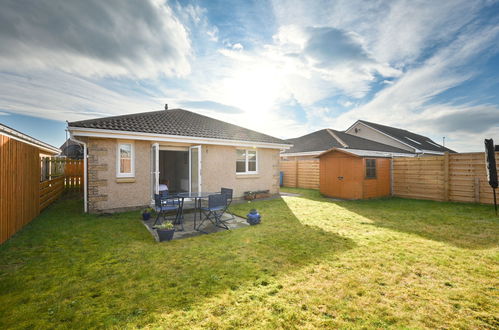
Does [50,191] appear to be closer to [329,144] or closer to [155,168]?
[155,168]

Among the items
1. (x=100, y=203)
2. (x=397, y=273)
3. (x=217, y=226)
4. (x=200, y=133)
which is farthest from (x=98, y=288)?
(x=200, y=133)

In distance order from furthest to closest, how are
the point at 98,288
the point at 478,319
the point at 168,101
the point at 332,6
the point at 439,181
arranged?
the point at 168,101 < the point at 439,181 < the point at 332,6 < the point at 98,288 < the point at 478,319

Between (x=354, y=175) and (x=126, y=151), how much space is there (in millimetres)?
11683

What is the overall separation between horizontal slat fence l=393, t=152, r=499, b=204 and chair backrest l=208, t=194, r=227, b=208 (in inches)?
460

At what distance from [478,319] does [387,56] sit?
1194 cm

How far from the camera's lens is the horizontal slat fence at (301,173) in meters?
16.2

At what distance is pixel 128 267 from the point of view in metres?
3.78

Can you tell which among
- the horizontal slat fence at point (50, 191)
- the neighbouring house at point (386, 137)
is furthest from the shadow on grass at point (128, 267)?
the neighbouring house at point (386, 137)

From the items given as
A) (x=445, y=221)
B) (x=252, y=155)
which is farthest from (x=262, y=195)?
(x=445, y=221)

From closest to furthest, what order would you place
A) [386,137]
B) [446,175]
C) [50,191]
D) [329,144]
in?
[50,191] < [446,175] < [329,144] < [386,137]

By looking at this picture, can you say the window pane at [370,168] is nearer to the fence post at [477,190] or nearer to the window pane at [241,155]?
the fence post at [477,190]

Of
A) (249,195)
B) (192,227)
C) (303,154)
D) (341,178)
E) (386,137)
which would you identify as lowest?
(192,227)

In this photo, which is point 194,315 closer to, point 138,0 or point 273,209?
point 273,209

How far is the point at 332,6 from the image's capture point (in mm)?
8547
